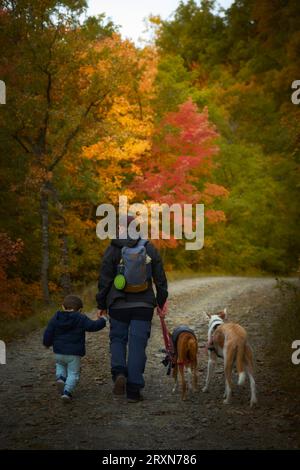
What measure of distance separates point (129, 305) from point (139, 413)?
1.31 metres

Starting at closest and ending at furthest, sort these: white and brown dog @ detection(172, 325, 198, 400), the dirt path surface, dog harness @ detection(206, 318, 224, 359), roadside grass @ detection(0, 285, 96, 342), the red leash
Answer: the dirt path surface
white and brown dog @ detection(172, 325, 198, 400)
the red leash
dog harness @ detection(206, 318, 224, 359)
roadside grass @ detection(0, 285, 96, 342)

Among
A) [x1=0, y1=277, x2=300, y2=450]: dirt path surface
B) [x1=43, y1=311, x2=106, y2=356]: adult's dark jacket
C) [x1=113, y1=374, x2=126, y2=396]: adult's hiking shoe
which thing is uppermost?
[x1=43, y1=311, x2=106, y2=356]: adult's dark jacket

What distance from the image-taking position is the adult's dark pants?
22.1 ft

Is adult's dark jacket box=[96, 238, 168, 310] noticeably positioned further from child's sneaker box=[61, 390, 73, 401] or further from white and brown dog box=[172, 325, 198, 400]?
child's sneaker box=[61, 390, 73, 401]

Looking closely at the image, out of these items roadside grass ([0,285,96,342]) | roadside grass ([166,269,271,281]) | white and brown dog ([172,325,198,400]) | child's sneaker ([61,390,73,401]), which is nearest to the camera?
child's sneaker ([61,390,73,401])

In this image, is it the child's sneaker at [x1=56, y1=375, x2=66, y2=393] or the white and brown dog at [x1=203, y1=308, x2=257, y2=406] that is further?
the child's sneaker at [x1=56, y1=375, x2=66, y2=393]

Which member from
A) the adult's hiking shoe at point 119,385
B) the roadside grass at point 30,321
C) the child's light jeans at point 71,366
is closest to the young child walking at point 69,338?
A: the child's light jeans at point 71,366

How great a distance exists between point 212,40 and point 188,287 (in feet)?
61.6

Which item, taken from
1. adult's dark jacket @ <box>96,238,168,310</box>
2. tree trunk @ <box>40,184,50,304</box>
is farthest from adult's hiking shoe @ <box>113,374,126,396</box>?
tree trunk @ <box>40,184,50,304</box>

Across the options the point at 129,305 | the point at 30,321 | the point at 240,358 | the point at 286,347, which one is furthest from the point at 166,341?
the point at 30,321

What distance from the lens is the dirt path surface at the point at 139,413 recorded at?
17.1 ft

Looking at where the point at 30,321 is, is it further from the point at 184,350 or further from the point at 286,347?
the point at 184,350

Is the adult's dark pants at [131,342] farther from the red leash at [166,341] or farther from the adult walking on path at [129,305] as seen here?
the red leash at [166,341]
